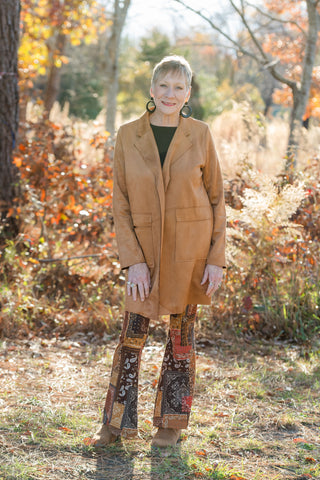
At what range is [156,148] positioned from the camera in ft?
8.45

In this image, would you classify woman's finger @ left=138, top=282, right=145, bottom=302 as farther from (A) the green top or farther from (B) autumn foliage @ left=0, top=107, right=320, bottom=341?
(B) autumn foliage @ left=0, top=107, right=320, bottom=341

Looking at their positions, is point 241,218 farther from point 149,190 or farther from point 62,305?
point 149,190

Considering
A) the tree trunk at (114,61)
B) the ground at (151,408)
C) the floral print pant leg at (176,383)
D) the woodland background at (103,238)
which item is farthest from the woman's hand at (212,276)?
the tree trunk at (114,61)

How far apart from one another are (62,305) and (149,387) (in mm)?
1597

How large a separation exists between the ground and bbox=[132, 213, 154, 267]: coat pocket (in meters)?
0.96

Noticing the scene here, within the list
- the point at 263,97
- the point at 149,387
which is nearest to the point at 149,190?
the point at 149,387

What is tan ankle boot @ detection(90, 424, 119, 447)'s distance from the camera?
8.76 feet

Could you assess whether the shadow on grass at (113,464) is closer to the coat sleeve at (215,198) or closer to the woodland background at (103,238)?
→ the coat sleeve at (215,198)

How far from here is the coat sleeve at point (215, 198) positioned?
2.66 meters

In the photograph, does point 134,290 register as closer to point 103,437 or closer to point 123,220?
point 123,220

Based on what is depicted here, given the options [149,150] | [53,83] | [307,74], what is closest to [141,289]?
[149,150]

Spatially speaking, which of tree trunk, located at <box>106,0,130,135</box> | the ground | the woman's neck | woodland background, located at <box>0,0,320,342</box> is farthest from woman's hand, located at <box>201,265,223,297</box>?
tree trunk, located at <box>106,0,130,135</box>

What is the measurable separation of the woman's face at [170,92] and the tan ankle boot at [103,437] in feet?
5.16

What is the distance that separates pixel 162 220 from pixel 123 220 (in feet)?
0.66
